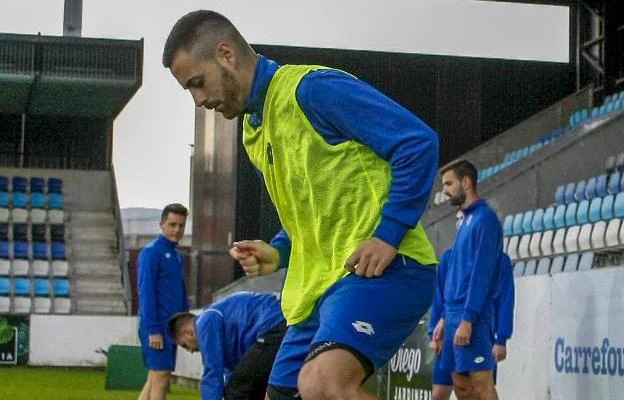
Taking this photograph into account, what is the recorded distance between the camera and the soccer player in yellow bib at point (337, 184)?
3.84m

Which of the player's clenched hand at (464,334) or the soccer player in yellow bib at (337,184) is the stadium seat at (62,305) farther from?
the soccer player in yellow bib at (337,184)

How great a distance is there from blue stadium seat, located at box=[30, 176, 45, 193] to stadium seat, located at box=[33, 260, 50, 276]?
2121 millimetres

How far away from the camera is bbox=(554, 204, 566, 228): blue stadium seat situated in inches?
587

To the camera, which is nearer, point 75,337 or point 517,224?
point 517,224

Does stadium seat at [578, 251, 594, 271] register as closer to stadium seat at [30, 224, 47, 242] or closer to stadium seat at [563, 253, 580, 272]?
stadium seat at [563, 253, 580, 272]

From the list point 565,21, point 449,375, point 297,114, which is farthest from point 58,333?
point 297,114

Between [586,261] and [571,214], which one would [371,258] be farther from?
[571,214]

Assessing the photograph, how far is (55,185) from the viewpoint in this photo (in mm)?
31359

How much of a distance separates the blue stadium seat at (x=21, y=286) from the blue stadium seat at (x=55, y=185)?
10.2ft

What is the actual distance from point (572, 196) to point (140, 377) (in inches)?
226

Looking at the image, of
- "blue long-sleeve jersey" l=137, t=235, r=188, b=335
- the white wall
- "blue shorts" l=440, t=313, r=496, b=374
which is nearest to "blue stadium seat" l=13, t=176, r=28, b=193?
the white wall

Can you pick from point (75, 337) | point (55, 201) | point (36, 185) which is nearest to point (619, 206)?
point (75, 337)

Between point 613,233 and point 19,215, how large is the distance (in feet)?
65.2

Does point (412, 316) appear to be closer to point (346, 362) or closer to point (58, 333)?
point (346, 362)
